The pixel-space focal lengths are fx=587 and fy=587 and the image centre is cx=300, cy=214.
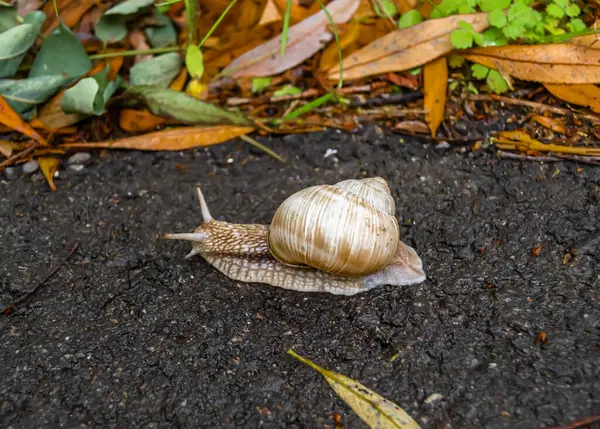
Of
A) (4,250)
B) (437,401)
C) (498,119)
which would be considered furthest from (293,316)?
(498,119)

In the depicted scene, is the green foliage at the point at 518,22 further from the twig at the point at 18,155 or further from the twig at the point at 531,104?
the twig at the point at 18,155

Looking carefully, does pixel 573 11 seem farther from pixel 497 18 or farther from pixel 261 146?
pixel 261 146

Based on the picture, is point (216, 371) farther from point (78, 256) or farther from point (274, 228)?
point (78, 256)

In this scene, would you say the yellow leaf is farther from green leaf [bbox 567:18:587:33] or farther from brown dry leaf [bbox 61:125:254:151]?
green leaf [bbox 567:18:587:33]

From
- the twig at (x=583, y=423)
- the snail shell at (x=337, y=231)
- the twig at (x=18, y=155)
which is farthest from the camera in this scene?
the twig at (x=18, y=155)

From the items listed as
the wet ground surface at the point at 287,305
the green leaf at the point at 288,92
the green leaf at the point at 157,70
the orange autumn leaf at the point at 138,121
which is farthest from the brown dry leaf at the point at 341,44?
the orange autumn leaf at the point at 138,121

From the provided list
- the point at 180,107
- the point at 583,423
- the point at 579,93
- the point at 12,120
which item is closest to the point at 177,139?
the point at 180,107
